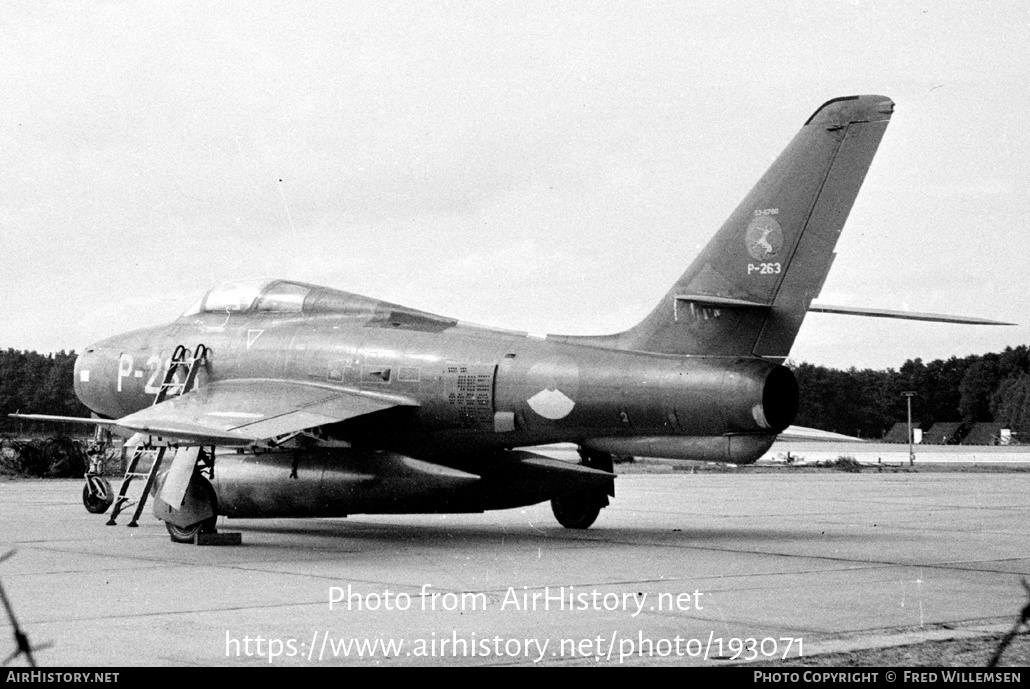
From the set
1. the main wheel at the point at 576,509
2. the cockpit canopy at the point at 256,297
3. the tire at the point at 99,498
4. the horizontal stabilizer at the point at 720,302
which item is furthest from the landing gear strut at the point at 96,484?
the horizontal stabilizer at the point at 720,302

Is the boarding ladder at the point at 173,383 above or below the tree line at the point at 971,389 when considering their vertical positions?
above

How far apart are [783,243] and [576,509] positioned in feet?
16.3

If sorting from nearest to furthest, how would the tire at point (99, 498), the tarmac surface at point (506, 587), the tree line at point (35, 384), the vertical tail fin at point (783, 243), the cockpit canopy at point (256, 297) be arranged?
1. the tarmac surface at point (506, 587)
2. the vertical tail fin at point (783, 243)
3. the cockpit canopy at point (256, 297)
4. the tire at point (99, 498)
5. the tree line at point (35, 384)

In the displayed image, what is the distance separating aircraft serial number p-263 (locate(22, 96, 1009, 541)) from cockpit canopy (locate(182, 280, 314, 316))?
0.03 meters

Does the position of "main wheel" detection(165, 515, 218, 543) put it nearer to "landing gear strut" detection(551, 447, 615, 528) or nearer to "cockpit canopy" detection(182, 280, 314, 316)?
"cockpit canopy" detection(182, 280, 314, 316)

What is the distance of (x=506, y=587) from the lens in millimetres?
9789

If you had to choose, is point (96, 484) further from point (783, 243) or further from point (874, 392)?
point (874, 392)

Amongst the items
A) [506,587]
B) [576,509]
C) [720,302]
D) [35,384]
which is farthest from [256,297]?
[35,384]

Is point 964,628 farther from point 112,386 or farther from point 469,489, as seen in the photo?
point 112,386

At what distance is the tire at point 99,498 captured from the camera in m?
17.2

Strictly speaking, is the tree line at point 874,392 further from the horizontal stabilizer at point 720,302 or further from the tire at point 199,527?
the tire at point 199,527

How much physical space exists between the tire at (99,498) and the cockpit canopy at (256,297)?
9.52ft

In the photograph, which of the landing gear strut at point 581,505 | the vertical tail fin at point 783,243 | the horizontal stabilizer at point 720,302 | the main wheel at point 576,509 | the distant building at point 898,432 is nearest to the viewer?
the vertical tail fin at point 783,243
